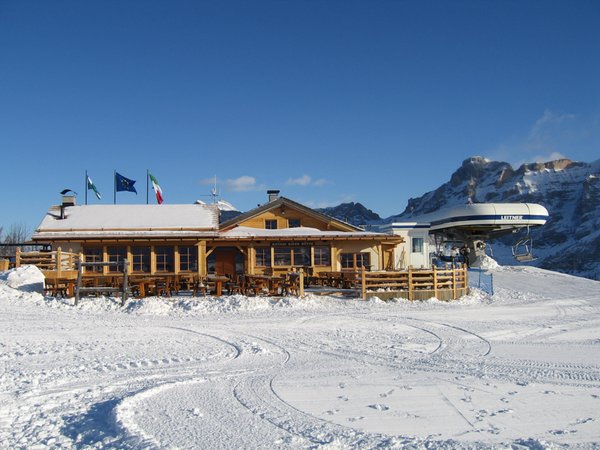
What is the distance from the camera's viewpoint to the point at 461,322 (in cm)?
1455

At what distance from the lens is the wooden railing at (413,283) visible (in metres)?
20.3

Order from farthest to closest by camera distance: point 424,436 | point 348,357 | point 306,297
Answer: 1. point 306,297
2. point 348,357
3. point 424,436

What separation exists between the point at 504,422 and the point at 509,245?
128 metres

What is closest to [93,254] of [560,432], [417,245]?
[417,245]

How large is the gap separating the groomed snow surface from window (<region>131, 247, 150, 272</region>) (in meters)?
7.80

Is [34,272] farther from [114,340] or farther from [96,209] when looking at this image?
[114,340]

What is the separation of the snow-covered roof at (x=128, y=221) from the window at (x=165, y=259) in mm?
819

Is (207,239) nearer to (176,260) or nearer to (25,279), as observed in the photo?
(176,260)

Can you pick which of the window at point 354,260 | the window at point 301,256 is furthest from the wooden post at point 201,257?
the window at point 354,260

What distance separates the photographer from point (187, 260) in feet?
80.0

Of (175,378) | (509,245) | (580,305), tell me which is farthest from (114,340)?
(509,245)

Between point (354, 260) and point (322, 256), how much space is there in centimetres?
185

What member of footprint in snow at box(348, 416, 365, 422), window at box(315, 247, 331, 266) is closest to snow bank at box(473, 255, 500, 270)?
window at box(315, 247, 331, 266)

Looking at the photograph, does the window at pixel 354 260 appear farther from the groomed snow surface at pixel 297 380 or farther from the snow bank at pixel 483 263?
the snow bank at pixel 483 263
